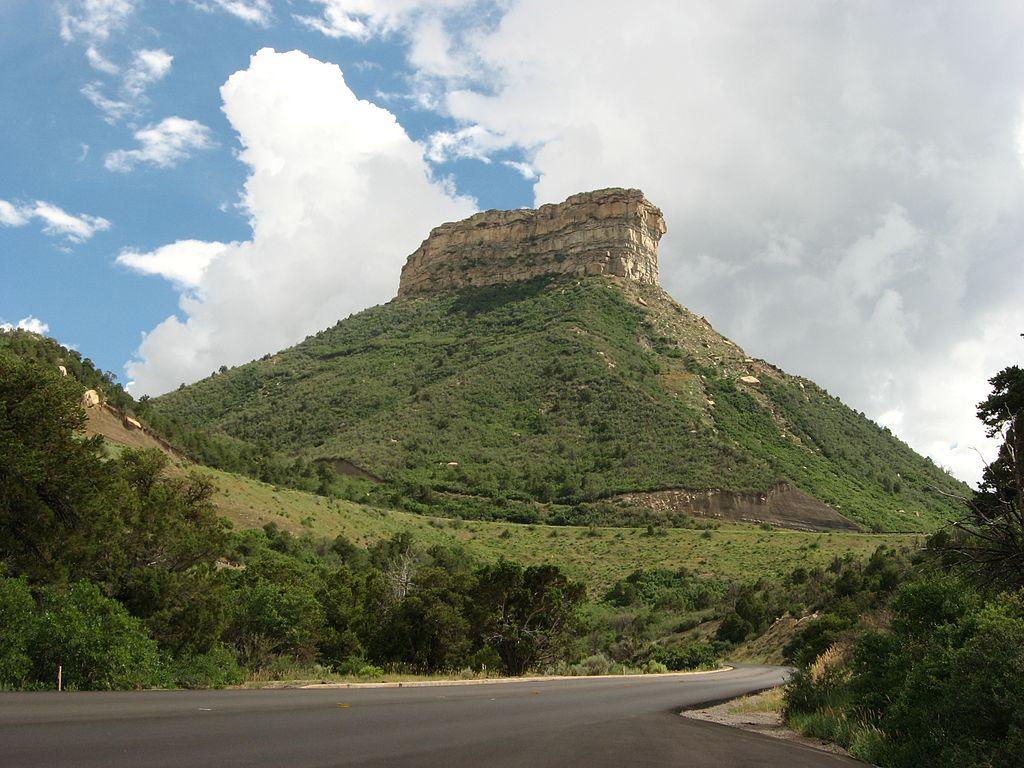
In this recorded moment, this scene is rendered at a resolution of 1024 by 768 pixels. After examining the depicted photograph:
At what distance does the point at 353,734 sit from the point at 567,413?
90414 millimetres

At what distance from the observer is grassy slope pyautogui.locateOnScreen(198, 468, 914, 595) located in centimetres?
5706

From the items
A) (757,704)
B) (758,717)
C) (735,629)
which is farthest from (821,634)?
(735,629)

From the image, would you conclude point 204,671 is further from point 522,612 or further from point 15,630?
point 522,612

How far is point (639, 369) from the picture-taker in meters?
108

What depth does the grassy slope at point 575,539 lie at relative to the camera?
57062 millimetres

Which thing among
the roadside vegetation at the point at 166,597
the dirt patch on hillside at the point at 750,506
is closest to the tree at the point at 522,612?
the roadside vegetation at the point at 166,597

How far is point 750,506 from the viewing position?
3211 inches

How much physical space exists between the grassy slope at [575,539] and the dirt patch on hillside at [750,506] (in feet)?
17.7

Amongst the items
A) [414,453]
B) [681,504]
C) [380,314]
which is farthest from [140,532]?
[380,314]

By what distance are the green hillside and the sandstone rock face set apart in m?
9.70

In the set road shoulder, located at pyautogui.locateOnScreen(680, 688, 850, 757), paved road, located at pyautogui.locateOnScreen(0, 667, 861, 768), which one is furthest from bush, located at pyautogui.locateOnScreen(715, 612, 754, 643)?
paved road, located at pyautogui.locateOnScreen(0, 667, 861, 768)

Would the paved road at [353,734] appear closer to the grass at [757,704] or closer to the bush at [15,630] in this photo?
the bush at [15,630]

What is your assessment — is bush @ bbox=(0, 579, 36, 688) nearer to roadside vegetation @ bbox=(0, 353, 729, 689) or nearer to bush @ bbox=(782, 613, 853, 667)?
roadside vegetation @ bbox=(0, 353, 729, 689)

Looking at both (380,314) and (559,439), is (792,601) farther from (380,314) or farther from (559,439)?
(380,314)
